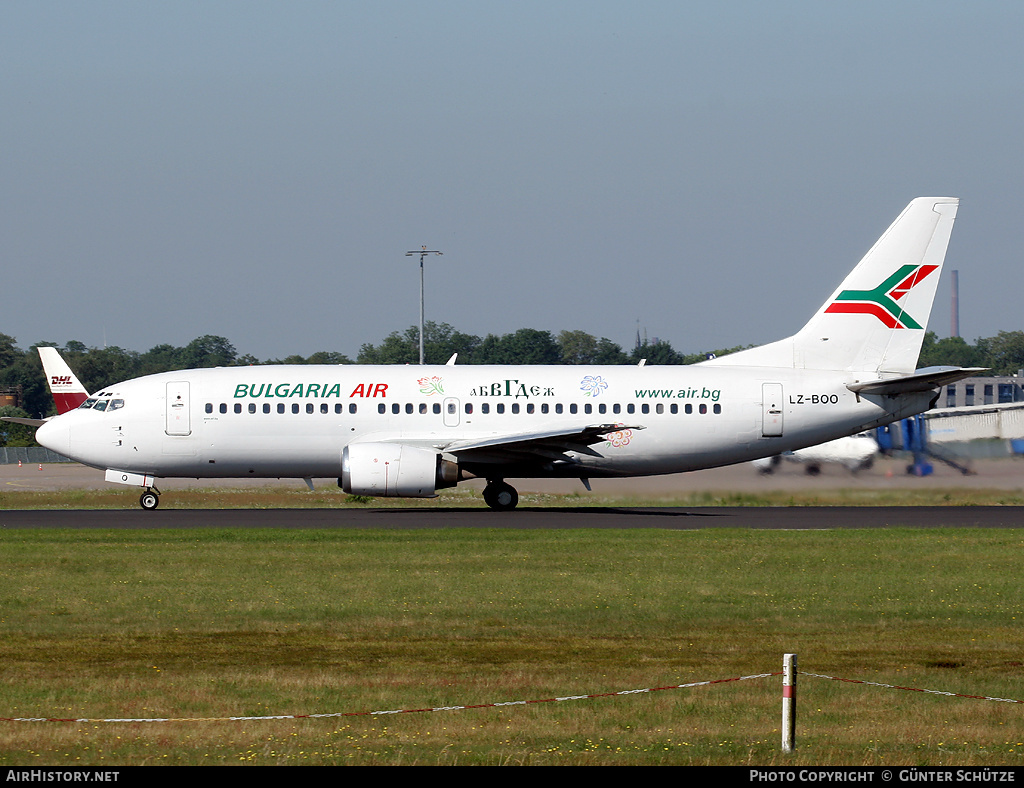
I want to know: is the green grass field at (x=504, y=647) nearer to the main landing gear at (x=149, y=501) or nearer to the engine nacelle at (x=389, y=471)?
the engine nacelle at (x=389, y=471)

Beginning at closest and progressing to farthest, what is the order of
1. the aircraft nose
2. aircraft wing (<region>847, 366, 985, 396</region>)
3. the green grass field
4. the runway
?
the green grass field
the runway
aircraft wing (<region>847, 366, 985, 396</region>)
the aircraft nose

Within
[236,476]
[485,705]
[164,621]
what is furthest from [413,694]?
[236,476]

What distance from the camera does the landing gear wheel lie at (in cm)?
3666

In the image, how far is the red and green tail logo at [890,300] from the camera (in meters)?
37.1

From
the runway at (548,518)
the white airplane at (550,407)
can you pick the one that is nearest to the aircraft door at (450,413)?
the white airplane at (550,407)

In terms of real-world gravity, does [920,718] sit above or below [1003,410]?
below

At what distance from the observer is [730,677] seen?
1327cm

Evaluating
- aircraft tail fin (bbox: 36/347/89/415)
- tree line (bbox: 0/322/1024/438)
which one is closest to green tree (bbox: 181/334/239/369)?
tree line (bbox: 0/322/1024/438)

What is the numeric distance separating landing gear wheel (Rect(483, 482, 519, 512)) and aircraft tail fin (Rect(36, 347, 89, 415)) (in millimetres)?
26909

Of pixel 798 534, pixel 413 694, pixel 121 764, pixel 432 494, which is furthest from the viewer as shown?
pixel 432 494

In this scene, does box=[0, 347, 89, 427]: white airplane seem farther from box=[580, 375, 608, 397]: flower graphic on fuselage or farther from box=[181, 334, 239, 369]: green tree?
box=[181, 334, 239, 369]: green tree

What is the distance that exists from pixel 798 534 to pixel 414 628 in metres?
13.8

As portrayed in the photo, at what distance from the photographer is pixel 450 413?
36000mm

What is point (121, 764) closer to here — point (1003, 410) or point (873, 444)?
point (873, 444)
